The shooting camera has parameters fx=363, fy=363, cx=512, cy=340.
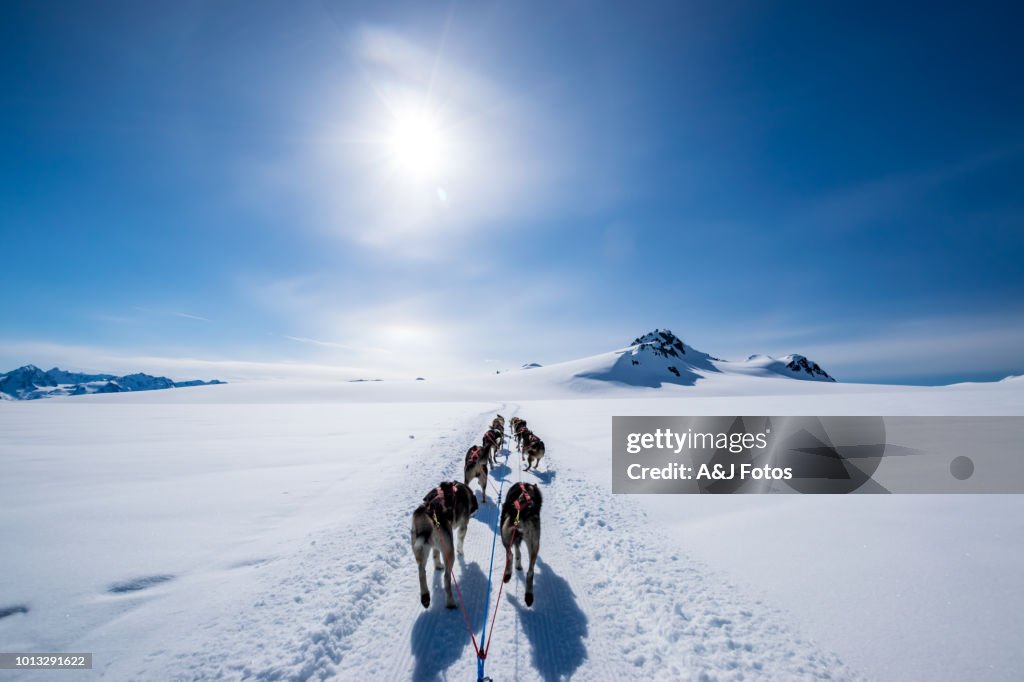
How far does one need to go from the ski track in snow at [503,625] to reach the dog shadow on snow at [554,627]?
0.05 ft

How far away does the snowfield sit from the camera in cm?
382

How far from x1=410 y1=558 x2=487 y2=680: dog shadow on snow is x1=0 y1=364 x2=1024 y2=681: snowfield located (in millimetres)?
24

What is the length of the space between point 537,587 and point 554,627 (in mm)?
853

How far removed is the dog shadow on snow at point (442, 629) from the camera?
394 cm

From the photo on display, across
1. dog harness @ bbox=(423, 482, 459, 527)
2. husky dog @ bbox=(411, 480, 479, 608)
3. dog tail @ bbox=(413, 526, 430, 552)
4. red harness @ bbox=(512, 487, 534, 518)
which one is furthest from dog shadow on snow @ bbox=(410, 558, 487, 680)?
red harness @ bbox=(512, 487, 534, 518)

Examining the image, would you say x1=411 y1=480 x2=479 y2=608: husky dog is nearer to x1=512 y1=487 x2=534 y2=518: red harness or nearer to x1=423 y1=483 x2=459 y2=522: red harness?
x1=423 y1=483 x2=459 y2=522: red harness

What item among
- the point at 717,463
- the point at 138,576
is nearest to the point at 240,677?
the point at 138,576

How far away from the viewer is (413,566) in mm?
5898

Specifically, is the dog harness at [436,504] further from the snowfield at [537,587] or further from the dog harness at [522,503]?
the snowfield at [537,587]

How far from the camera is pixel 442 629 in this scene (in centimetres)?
443

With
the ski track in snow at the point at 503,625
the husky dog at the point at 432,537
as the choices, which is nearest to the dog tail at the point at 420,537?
the husky dog at the point at 432,537

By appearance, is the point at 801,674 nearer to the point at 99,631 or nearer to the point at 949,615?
the point at 949,615

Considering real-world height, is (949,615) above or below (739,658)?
above

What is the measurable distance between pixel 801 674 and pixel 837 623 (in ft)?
3.17
